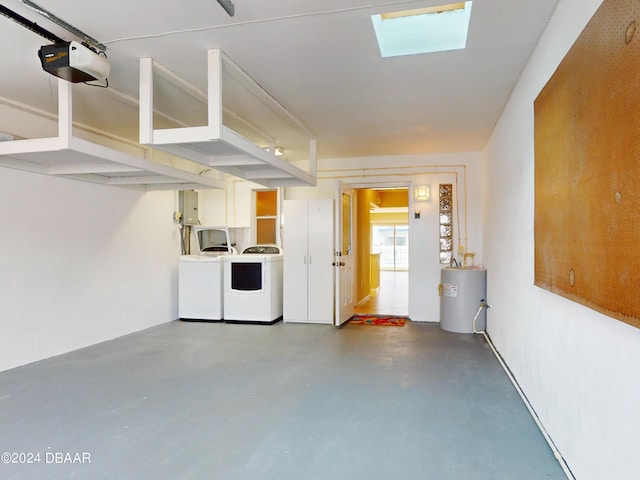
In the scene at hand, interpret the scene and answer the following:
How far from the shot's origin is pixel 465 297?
5219 mm

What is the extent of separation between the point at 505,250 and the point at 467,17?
2.23 metres

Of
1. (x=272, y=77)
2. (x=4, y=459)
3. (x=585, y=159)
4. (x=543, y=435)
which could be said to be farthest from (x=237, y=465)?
(x=272, y=77)

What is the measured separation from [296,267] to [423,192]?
2308 mm

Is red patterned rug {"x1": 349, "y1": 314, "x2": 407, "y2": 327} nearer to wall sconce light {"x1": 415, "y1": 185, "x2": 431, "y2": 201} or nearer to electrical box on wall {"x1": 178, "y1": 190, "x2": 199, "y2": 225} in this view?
wall sconce light {"x1": 415, "y1": 185, "x2": 431, "y2": 201}

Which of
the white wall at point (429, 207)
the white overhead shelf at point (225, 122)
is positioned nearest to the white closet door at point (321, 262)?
the white overhead shelf at point (225, 122)

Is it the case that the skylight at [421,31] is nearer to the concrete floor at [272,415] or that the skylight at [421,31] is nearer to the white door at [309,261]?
the concrete floor at [272,415]

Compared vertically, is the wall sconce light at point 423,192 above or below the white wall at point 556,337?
above

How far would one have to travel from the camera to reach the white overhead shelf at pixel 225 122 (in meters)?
2.87

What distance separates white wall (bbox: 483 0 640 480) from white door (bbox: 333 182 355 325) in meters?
2.13

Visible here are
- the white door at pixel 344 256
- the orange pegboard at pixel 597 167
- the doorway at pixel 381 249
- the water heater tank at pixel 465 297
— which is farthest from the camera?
the doorway at pixel 381 249

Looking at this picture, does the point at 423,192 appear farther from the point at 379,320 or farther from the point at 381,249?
the point at 381,249

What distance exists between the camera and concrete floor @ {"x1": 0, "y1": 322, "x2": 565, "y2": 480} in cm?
210

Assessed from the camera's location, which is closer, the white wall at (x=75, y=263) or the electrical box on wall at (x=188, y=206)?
the white wall at (x=75, y=263)

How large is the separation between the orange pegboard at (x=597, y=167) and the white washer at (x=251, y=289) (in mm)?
4116
